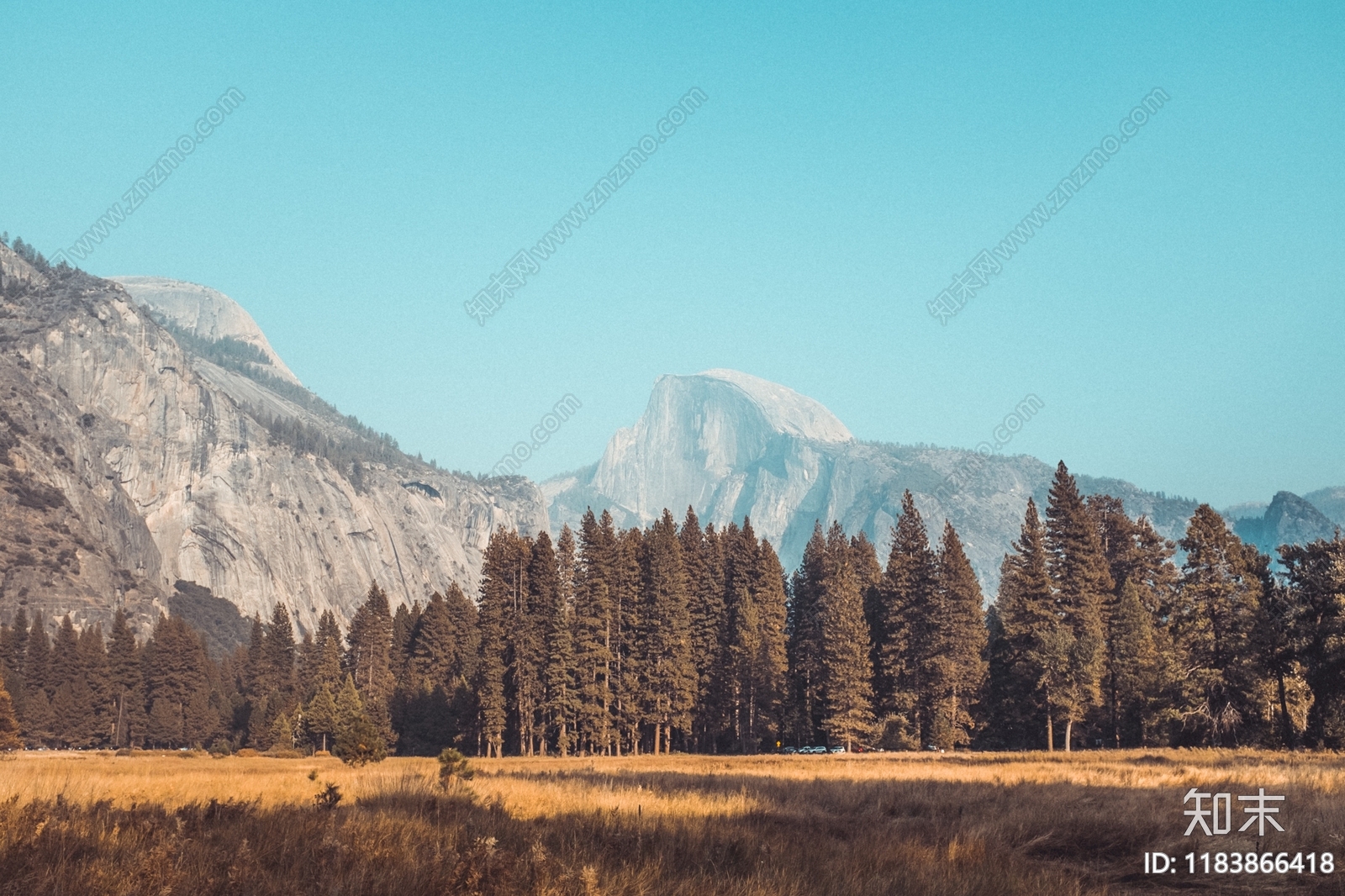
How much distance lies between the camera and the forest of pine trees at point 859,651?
48438mm

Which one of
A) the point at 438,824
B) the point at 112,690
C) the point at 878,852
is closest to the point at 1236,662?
the point at 878,852

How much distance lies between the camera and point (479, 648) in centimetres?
8212

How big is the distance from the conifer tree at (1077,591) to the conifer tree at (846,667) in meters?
12.8

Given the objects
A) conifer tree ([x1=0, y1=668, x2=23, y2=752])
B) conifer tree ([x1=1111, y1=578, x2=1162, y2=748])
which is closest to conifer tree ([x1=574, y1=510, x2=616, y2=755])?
conifer tree ([x1=1111, y1=578, x2=1162, y2=748])

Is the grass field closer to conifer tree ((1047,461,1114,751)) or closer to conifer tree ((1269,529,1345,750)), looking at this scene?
conifer tree ((1269,529,1345,750))

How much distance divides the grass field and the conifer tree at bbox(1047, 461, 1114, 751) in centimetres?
3641

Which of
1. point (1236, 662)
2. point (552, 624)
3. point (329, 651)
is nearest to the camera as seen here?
point (1236, 662)

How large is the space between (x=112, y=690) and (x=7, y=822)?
116003 mm

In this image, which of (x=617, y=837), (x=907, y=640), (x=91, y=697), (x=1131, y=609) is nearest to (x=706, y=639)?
(x=907, y=640)

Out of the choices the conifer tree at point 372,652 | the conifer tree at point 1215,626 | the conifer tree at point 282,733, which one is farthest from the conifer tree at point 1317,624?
the conifer tree at point 282,733

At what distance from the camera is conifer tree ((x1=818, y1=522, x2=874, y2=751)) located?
216 ft

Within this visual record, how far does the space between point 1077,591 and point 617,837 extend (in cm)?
5955

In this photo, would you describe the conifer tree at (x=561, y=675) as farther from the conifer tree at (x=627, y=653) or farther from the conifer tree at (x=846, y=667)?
the conifer tree at (x=846, y=667)

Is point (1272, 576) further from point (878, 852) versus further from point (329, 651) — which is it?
point (329, 651)
